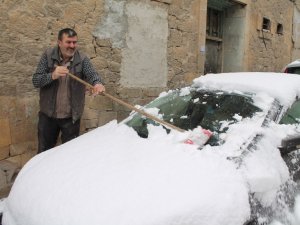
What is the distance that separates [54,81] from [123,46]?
2.28 m

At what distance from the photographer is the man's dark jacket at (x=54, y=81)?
389 centimetres

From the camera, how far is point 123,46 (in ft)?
19.7

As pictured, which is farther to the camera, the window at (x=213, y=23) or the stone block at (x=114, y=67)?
the window at (x=213, y=23)

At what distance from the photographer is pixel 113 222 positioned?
196cm

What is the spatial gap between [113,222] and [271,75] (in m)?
2.20

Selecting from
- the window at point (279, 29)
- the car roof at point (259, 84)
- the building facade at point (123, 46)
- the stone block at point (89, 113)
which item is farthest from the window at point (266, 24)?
the car roof at point (259, 84)

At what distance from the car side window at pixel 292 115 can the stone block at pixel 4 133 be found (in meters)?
3.12

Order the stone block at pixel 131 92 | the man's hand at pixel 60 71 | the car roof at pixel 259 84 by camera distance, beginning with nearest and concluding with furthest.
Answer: the car roof at pixel 259 84, the man's hand at pixel 60 71, the stone block at pixel 131 92

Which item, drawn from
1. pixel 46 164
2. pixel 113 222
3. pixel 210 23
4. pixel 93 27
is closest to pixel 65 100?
pixel 46 164

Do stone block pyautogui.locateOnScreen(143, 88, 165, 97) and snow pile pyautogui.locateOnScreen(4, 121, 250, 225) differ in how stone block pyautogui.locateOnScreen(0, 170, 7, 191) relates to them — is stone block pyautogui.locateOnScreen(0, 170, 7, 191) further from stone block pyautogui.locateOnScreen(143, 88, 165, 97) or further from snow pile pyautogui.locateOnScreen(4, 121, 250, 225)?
stone block pyautogui.locateOnScreen(143, 88, 165, 97)

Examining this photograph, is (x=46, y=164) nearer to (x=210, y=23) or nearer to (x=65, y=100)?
(x=65, y=100)

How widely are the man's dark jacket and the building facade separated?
0.79m

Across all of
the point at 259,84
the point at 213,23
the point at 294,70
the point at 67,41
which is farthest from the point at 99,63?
the point at 213,23

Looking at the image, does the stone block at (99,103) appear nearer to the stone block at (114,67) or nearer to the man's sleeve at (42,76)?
the stone block at (114,67)
